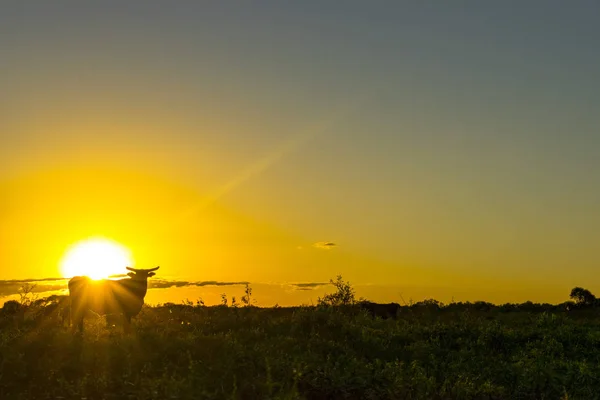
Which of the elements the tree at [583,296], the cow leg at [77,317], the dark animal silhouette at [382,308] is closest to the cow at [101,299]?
the cow leg at [77,317]

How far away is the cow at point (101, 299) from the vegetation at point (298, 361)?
0.68 m

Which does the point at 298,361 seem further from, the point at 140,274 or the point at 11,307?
the point at 11,307

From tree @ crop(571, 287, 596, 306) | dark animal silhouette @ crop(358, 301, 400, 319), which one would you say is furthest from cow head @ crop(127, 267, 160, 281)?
tree @ crop(571, 287, 596, 306)

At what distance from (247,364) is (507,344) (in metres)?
10.1

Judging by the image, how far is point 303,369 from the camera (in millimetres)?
12930

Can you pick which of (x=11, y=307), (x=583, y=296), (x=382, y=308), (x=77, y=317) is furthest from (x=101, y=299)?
(x=583, y=296)

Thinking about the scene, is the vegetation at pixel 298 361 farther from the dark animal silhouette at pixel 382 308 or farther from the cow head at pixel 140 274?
the dark animal silhouette at pixel 382 308

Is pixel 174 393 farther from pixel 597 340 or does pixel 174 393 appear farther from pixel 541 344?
pixel 597 340

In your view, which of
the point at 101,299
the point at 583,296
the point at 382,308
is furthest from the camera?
the point at 583,296

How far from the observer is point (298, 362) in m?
14.2

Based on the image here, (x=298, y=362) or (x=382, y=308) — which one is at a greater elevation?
(x=382, y=308)

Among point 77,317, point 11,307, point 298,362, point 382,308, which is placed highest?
point 382,308

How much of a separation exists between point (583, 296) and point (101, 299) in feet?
104

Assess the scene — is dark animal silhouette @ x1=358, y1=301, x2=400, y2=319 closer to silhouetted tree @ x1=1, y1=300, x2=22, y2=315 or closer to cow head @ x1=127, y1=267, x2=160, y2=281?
cow head @ x1=127, y1=267, x2=160, y2=281
